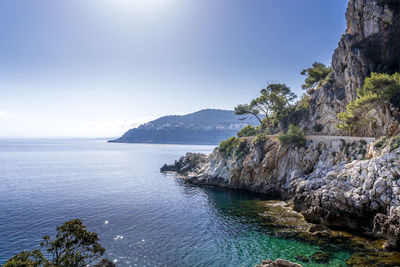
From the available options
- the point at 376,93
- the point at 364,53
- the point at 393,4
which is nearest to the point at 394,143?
the point at 376,93

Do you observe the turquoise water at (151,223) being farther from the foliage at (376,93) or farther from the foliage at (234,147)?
the foliage at (376,93)

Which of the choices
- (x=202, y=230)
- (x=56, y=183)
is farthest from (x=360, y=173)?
(x=56, y=183)

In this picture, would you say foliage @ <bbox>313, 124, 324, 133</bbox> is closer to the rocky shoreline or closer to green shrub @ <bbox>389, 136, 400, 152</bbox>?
the rocky shoreline

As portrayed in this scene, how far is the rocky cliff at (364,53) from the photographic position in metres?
39.3

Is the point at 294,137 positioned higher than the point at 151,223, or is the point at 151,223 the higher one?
the point at 294,137

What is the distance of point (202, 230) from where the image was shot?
2603 cm

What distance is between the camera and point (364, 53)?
41.1 m

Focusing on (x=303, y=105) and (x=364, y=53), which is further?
(x=303, y=105)

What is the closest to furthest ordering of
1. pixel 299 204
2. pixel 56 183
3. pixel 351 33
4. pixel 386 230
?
pixel 386 230, pixel 299 204, pixel 351 33, pixel 56 183

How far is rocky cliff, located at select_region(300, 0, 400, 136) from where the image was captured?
129 ft

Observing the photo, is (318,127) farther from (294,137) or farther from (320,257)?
(320,257)

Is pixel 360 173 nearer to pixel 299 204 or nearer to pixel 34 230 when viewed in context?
pixel 299 204

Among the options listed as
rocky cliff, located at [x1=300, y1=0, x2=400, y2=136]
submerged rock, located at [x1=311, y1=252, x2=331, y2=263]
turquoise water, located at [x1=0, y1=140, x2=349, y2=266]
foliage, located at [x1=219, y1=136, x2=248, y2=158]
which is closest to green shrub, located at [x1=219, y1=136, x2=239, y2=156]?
foliage, located at [x1=219, y1=136, x2=248, y2=158]

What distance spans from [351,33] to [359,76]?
10403mm
